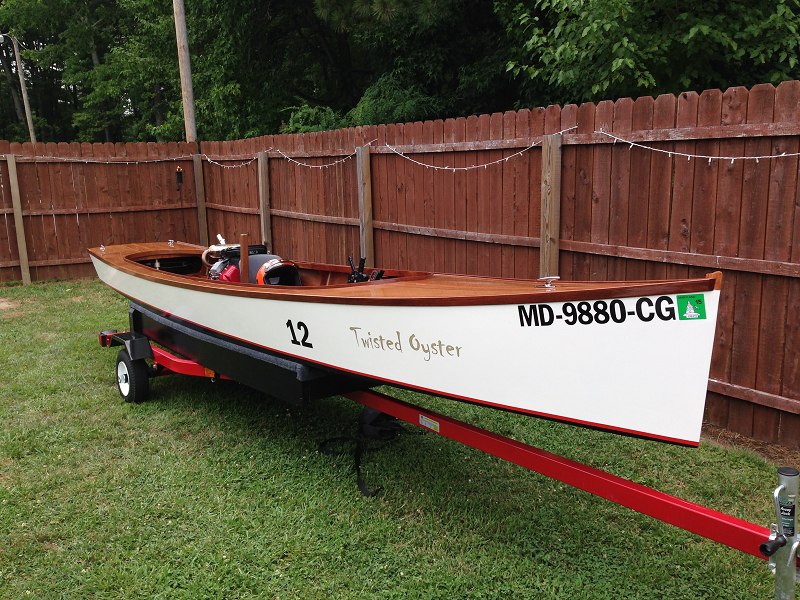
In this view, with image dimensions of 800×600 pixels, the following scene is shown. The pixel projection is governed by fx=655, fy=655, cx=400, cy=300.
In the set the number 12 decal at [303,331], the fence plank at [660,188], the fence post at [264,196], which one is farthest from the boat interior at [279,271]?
the fence post at [264,196]

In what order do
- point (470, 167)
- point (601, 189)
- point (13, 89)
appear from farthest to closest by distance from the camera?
point (13, 89) < point (470, 167) < point (601, 189)

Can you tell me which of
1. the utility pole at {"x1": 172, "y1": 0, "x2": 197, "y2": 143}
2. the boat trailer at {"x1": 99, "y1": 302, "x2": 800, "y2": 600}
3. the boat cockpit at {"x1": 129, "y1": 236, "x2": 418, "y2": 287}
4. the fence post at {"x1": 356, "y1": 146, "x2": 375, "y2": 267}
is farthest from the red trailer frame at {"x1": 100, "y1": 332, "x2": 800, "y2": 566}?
the utility pole at {"x1": 172, "y1": 0, "x2": 197, "y2": 143}

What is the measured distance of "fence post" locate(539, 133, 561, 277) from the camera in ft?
18.2

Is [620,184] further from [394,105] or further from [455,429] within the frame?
[394,105]

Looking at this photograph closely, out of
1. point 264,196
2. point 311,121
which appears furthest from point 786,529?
point 311,121

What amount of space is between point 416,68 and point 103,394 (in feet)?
33.0

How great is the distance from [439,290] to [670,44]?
6.95 metres

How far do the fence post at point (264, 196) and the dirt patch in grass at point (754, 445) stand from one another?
23.2 ft

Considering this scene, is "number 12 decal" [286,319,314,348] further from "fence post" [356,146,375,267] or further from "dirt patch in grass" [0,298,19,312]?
"dirt patch in grass" [0,298,19,312]

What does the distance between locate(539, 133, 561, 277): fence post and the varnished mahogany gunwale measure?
173cm

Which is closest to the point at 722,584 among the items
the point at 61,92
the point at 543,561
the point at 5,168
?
the point at 543,561

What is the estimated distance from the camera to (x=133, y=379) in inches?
219

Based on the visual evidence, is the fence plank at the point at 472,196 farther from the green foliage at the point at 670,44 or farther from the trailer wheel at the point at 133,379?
the trailer wheel at the point at 133,379

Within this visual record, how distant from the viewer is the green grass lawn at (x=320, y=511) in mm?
3219
